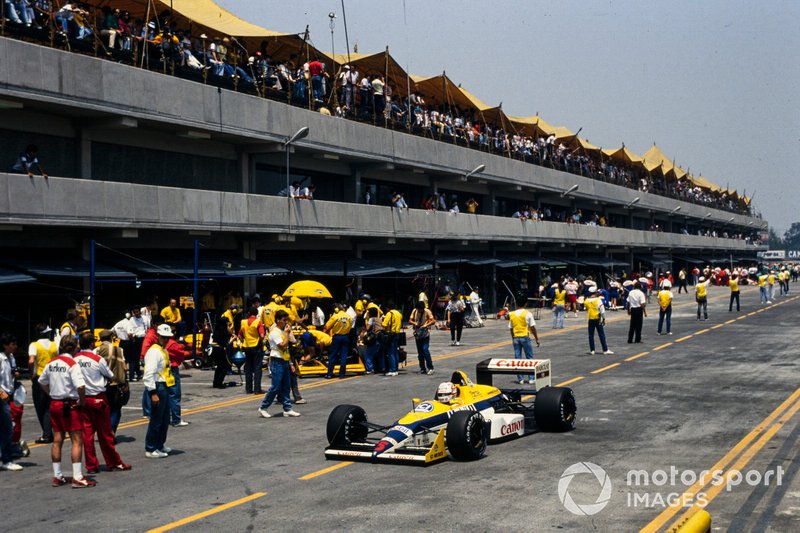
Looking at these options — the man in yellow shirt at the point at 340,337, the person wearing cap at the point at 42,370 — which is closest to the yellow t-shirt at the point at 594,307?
the man in yellow shirt at the point at 340,337

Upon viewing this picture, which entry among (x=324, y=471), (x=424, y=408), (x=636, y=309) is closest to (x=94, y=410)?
(x=324, y=471)

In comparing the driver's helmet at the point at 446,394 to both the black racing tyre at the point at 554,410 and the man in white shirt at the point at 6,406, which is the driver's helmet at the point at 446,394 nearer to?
the black racing tyre at the point at 554,410

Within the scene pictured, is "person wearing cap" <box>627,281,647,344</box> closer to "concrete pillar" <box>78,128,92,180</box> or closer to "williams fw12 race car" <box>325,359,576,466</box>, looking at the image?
"williams fw12 race car" <box>325,359,576,466</box>

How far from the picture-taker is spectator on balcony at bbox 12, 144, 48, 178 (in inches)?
938

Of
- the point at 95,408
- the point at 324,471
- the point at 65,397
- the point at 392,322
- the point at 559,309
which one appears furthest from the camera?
the point at 559,309

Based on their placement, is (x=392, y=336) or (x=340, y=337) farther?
(x=392, y=336)

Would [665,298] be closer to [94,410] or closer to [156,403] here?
[156,403]

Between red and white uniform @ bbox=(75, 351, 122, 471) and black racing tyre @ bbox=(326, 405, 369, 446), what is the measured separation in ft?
9.49

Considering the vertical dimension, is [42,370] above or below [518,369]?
above

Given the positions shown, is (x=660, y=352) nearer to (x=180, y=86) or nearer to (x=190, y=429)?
(x=190, y=429)

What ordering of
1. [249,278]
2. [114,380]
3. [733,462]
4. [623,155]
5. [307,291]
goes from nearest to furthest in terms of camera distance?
[733,462] < [114,380] < [307,291] < [249,278] < [623,155]

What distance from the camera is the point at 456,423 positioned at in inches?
463
